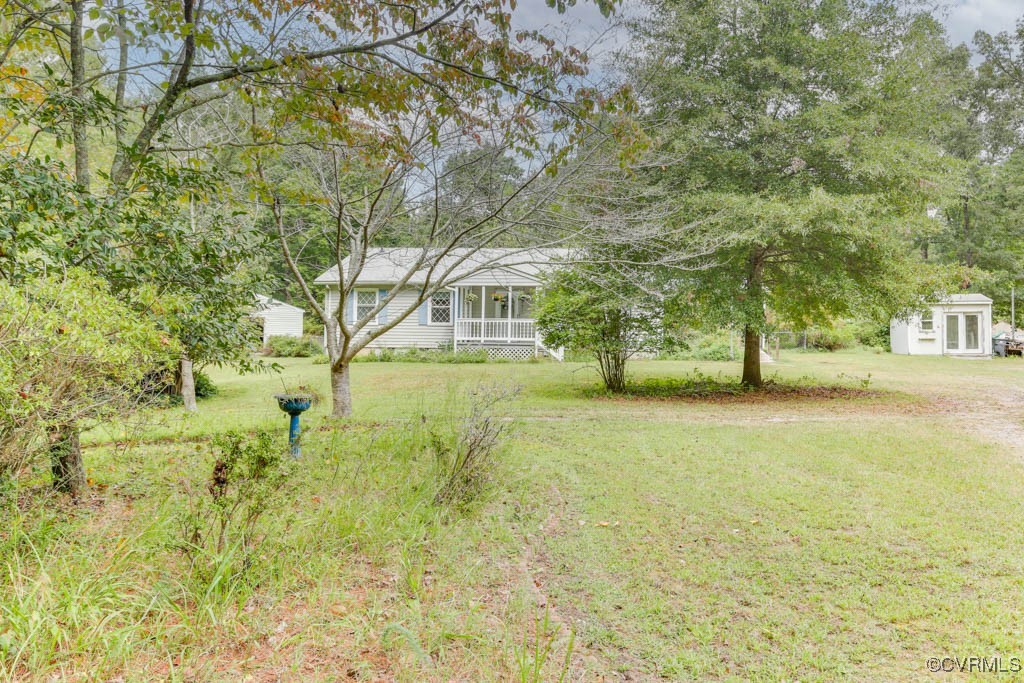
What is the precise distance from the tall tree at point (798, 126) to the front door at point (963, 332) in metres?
16.3

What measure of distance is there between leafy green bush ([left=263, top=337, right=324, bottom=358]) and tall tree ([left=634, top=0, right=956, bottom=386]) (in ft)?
53.9

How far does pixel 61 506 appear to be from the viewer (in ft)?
12.4

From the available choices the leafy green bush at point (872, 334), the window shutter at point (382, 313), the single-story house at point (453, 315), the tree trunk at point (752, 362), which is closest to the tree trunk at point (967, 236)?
the leafy green bush at point (872, 334)

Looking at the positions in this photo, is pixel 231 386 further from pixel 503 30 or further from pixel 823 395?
pixel 823 395

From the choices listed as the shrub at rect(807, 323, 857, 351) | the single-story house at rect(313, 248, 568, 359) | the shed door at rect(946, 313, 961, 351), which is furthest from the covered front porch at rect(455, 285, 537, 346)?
the shed door at rect(946, 313, 961, 351)

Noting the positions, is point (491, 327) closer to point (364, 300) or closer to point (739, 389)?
point (364, 300)

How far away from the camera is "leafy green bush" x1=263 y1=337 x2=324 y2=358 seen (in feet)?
73.9

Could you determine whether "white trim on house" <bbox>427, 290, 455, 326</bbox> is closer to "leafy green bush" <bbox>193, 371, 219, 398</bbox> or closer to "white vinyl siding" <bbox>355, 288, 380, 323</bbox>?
"white vinyl siding" <bbox>355, 288, 380, 323</bbox>

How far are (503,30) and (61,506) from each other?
4.54 metres

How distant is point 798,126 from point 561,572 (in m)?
10.2

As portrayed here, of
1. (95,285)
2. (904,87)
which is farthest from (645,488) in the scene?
(904,87)

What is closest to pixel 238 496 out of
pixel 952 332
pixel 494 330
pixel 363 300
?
pixel 494 330

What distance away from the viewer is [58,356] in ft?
10.2

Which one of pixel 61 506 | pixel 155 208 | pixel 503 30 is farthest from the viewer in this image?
pixel 155 208
